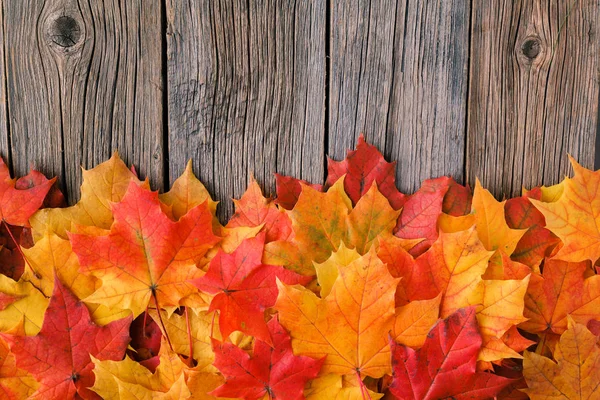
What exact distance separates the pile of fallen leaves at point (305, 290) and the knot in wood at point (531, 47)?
32 cm

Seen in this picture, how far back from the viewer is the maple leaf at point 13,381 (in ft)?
4.37

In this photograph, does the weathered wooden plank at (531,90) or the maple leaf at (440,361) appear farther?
the weathered wooden plank at (531,90)

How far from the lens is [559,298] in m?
1.35

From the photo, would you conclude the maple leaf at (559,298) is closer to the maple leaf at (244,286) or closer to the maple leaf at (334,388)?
the maple leaf at (334,388)

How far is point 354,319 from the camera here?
49.6 inches

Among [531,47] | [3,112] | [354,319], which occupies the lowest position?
[354,319]

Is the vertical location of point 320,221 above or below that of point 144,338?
above

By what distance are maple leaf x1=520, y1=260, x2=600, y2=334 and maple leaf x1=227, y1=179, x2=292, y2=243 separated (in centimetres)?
65

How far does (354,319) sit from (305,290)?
137 mm

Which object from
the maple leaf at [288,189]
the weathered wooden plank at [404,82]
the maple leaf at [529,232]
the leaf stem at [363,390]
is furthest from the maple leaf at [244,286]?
the maple leaf at [529,232]

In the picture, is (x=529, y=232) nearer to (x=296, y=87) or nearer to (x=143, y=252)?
(x=296, y=87)

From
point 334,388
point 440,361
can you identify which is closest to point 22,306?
point 334,388

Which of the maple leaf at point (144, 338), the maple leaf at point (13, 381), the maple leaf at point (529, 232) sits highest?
the maple leaf at point (529, 232)

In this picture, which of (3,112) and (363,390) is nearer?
(363,390)
